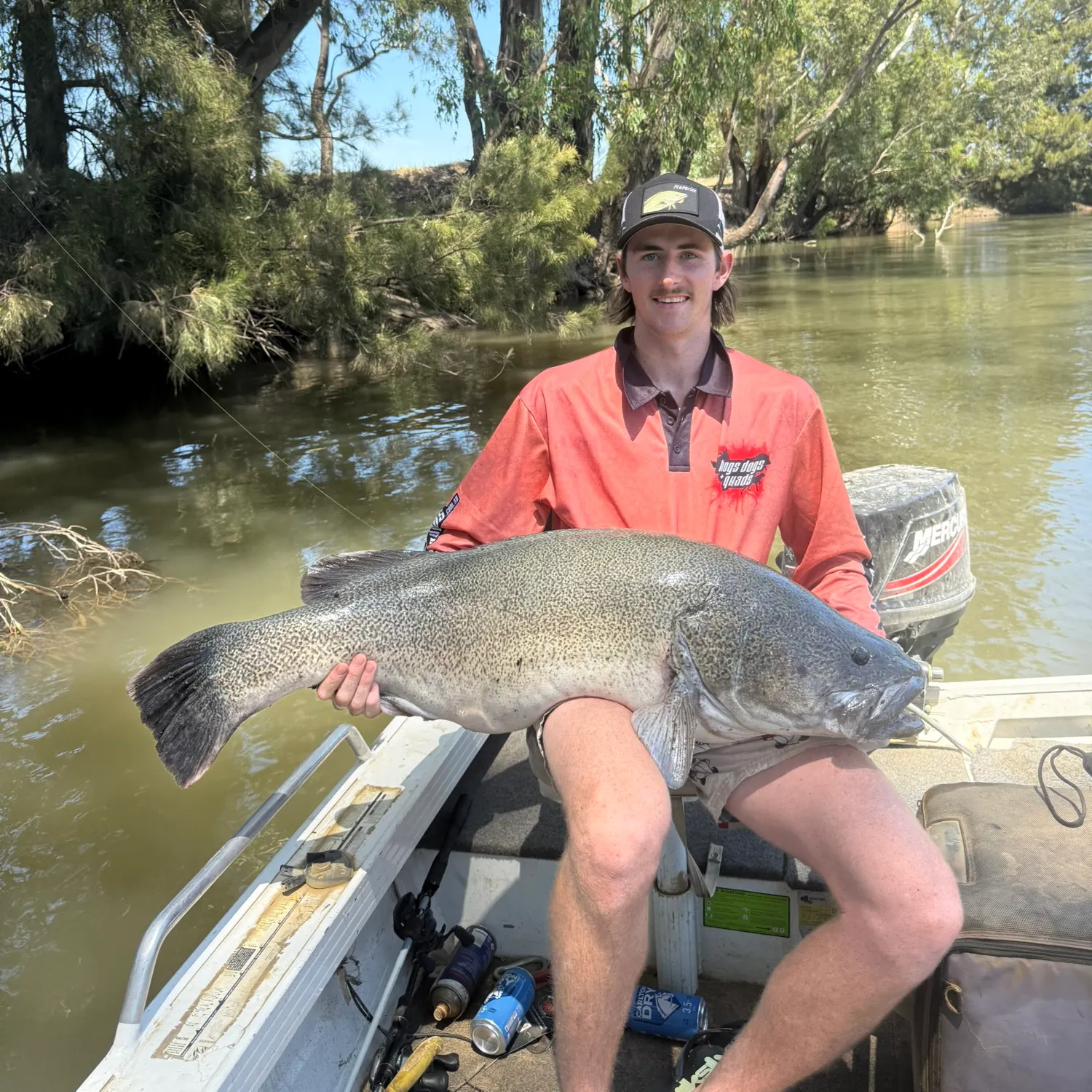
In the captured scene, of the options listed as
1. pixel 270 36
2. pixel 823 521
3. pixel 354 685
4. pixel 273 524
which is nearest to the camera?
pixel 354 685

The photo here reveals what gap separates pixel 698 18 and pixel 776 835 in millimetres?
16103

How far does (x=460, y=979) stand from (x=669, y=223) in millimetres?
2610

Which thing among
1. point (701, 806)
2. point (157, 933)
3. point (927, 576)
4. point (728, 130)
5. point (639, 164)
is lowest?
point (701, 806)

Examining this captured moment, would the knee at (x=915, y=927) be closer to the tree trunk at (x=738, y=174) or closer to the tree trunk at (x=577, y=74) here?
the tree trunk at (x=577, y=74)

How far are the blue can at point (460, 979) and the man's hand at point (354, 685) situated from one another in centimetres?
101

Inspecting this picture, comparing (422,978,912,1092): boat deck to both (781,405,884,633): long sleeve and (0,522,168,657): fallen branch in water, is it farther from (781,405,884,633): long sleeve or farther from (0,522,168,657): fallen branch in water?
(0,522,168,657): fallen branch in water

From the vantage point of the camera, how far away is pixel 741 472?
284 centimetres

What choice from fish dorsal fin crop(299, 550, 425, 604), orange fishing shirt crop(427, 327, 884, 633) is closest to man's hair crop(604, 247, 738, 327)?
orange fishing shirt crop(427, 327, 884, 633)

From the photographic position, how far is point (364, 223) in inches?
505

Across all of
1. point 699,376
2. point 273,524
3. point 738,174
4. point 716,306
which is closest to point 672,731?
point 699,376

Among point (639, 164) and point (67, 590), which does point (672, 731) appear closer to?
point (67, 590)

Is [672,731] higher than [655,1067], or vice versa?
[672,731]

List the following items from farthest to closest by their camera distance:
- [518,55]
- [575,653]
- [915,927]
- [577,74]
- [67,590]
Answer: [518,55] → [577,74] → [67,590] → [575,653] → [915,927]

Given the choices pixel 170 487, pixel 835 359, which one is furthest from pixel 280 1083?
pixel 835 359
